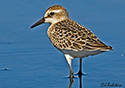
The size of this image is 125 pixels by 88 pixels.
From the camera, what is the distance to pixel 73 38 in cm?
853

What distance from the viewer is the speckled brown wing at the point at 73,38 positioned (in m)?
8.35

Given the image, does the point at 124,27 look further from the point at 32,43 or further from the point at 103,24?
the point at 32,43

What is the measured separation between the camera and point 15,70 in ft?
30.5

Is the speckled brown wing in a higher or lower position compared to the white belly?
higher

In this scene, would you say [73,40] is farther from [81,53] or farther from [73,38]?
[81,53]

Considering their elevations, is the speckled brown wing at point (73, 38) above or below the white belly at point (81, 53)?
above

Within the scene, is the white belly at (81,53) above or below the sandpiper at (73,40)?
below

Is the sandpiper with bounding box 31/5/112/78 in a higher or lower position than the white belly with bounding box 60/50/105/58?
higher

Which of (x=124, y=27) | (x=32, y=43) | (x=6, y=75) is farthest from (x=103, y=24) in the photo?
(x=6, y=75)

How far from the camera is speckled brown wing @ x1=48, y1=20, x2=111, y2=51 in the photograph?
835 cm

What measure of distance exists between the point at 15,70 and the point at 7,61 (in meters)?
0.62

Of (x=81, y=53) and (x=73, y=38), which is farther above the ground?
(x=73, y=38)

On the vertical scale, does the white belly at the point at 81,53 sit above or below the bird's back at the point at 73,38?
below

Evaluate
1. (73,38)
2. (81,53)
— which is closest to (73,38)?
(73,38)
